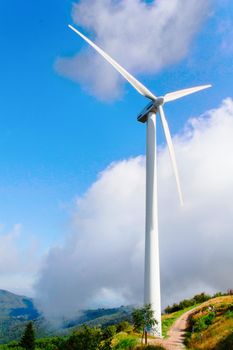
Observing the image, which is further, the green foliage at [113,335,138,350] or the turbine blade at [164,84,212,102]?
the turbine blade at [164,84,212,102]

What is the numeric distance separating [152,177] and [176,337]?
2733 cm

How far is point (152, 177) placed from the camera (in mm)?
67562

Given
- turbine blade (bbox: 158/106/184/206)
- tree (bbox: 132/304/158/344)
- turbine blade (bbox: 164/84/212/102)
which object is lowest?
tree (bbox: 132/304/158/344)

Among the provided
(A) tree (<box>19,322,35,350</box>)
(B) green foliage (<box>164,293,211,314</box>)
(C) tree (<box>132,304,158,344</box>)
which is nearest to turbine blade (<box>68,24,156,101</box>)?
(C) tree (<box>132,304,158,344</box>)

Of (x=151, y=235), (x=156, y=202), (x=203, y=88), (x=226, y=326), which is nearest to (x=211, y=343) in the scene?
(x=226, y=326)

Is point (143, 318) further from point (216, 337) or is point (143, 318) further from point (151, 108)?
point (151, 108)

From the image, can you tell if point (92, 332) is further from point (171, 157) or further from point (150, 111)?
point (150, 111)

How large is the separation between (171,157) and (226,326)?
102ft

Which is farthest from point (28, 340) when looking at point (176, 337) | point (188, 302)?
point (176, 337)

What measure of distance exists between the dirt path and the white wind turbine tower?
3039 mm

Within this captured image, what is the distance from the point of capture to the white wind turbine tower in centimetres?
6034

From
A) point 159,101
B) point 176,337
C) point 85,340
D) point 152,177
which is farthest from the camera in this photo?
point 159,101

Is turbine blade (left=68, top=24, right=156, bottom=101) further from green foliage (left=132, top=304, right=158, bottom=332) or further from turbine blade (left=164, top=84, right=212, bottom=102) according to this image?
green foliage (left=132, top=304, right=158, bottom=332)

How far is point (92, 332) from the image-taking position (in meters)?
45.4
